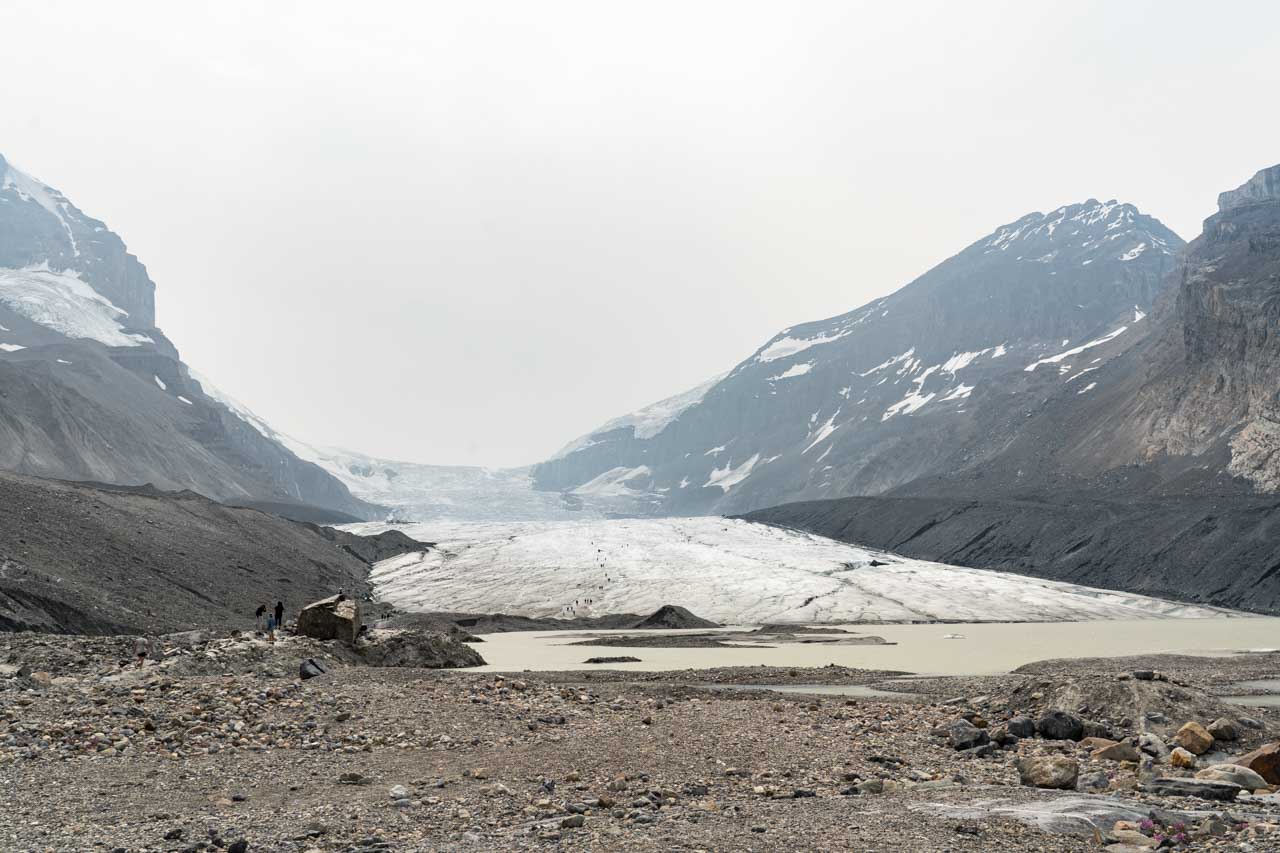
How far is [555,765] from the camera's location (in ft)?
50.8

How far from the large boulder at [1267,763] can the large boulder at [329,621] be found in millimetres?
27034

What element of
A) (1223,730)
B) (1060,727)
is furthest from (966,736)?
(1223,730)

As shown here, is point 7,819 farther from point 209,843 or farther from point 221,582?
point 221,582

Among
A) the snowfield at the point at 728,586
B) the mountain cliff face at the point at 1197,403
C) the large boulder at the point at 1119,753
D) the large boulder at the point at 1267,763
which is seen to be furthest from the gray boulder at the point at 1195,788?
the mountain cliff face at the point at 1197,403

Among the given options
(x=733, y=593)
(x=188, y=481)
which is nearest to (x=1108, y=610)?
(x=733, y=593)

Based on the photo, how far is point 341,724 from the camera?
1838 cm

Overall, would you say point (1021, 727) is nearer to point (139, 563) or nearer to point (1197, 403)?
point (139, 563)

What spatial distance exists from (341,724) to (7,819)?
6.84 m

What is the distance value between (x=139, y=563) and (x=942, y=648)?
42460 mm

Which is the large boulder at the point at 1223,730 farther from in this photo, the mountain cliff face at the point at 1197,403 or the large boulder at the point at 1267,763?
the mountain cliff face at the point at 1197,403

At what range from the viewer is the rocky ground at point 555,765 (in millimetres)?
11094

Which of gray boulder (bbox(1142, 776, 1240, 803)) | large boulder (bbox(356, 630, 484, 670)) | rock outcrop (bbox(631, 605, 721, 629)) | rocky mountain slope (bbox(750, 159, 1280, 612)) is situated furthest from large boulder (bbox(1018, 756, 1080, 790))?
rocky mountain slope (bbox(750, 159, 1280, 612))

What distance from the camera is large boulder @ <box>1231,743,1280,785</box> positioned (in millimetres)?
14438

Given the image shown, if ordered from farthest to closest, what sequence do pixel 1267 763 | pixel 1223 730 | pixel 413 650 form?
pixel 413 650 → pixel 1223 730 → pixel 1267 763
